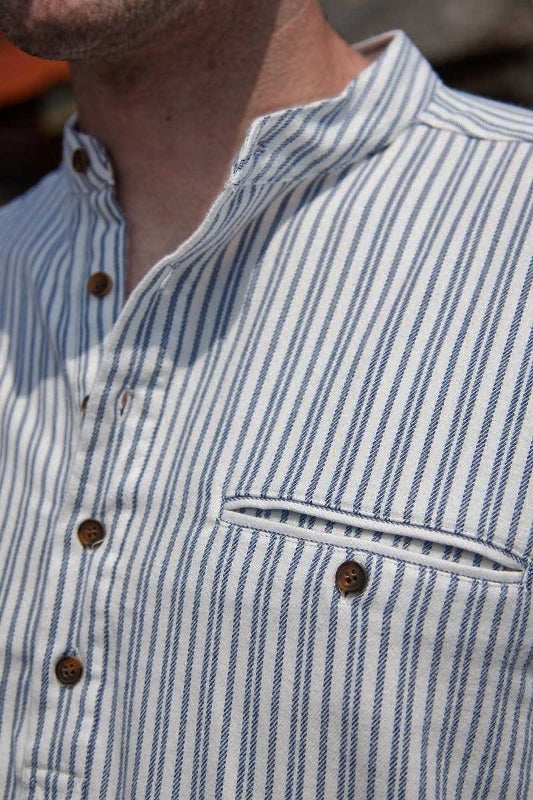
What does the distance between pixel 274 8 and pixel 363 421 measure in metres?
0.59

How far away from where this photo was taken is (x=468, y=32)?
3424mm

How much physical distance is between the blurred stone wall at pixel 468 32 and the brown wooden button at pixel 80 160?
2.46 m

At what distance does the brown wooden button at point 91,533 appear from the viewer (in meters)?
1.05

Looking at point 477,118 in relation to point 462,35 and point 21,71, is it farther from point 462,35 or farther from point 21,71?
point 462,35

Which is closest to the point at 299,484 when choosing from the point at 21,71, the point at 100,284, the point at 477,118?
the point at 100,284

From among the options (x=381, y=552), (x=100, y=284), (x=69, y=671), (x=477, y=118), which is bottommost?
(x=69, y=671)

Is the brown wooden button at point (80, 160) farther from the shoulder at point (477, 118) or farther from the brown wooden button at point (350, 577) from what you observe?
the brown wooden button at point (350, 577)

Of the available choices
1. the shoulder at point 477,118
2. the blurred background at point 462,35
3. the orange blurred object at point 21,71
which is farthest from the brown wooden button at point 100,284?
the blurred background at point 462,35

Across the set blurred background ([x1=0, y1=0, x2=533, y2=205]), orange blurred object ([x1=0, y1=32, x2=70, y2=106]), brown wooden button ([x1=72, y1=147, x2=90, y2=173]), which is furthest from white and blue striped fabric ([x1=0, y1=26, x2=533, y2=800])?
blurred background ([x1=0, y1=0, x2=533, y2=205])

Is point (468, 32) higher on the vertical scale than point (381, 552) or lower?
higher

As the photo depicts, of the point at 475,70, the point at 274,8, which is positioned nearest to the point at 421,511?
the point at 274,8

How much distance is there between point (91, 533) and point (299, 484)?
264 mm

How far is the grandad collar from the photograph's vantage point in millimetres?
1071

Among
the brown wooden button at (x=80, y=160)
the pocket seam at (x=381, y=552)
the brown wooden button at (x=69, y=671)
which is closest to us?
the pocket seam at (x=381, y=552)
